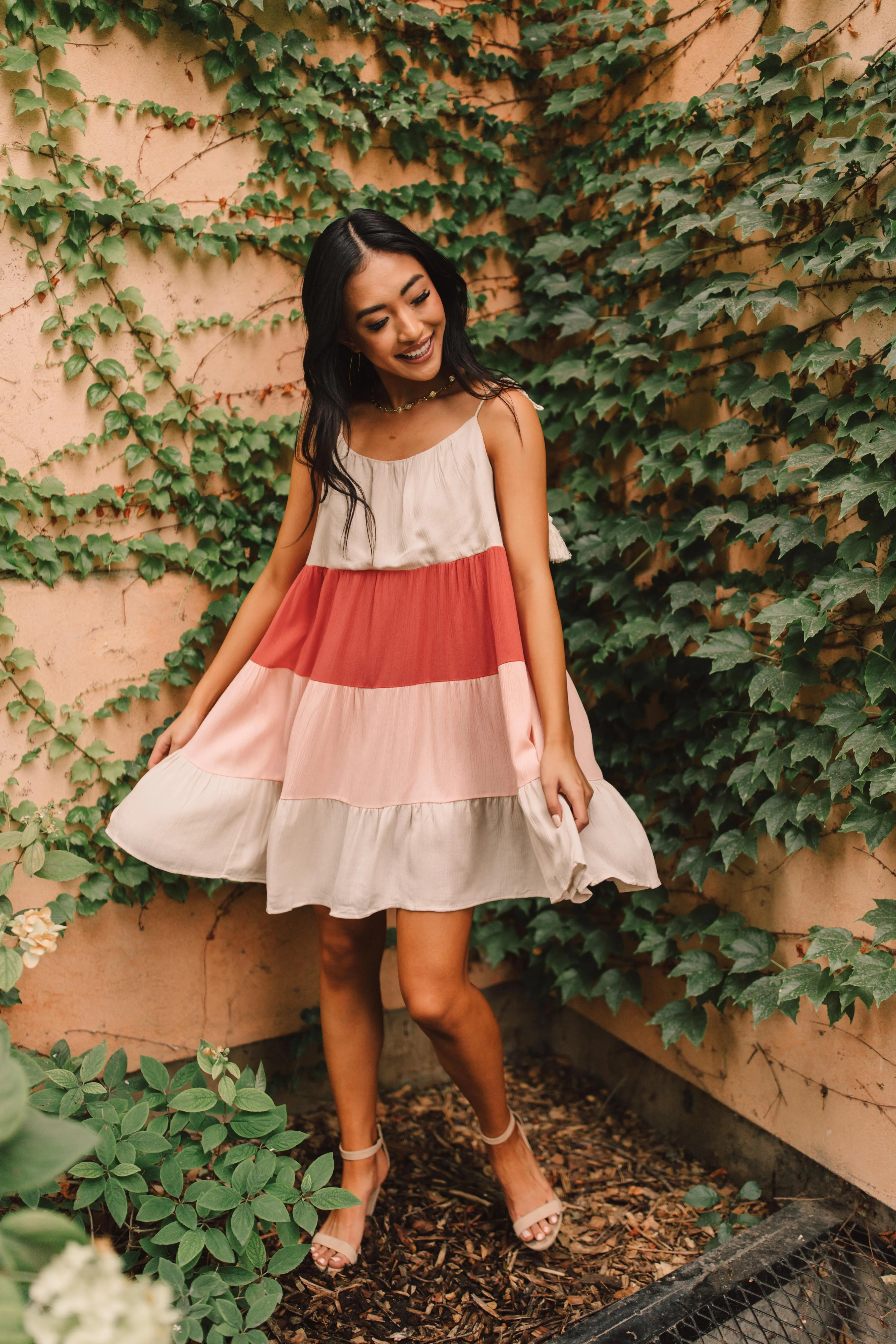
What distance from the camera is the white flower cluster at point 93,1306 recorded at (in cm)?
70

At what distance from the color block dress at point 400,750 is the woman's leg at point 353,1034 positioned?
15cm

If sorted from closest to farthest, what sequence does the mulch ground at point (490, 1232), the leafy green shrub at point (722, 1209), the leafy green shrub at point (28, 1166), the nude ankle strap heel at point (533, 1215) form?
the leafy green shrub at point (28, 1166), the mulch ground at point (490, 1232), the nude ankle strap heel at point (533, 1215), the leafy green shrub at point (722, 1209)

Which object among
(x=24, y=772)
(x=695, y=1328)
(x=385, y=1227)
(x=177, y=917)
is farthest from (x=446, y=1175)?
(x=24, y=772)

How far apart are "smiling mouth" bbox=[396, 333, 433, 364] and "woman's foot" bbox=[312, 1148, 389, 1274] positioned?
1716 mm

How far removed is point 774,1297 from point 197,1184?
1.17 meters

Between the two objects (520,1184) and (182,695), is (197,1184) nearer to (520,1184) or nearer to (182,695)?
(520,1184)

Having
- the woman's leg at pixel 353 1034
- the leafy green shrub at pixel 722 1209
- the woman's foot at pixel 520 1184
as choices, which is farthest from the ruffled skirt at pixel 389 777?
the leafy green shrub at pixel 722 1209

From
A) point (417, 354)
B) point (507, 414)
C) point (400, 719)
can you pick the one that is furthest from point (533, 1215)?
point (417, 354)

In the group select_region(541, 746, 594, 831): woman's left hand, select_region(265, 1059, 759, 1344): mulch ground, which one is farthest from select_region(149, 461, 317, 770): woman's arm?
select_region(265, 1059, 759, 1344): mulch ground

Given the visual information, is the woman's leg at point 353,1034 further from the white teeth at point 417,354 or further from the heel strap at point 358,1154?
the white teeth at point 417,354

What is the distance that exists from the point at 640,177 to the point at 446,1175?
256cm

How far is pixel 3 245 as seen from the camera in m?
1.97

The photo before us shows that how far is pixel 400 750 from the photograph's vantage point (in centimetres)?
178

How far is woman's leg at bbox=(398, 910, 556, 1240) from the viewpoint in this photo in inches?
68.4
